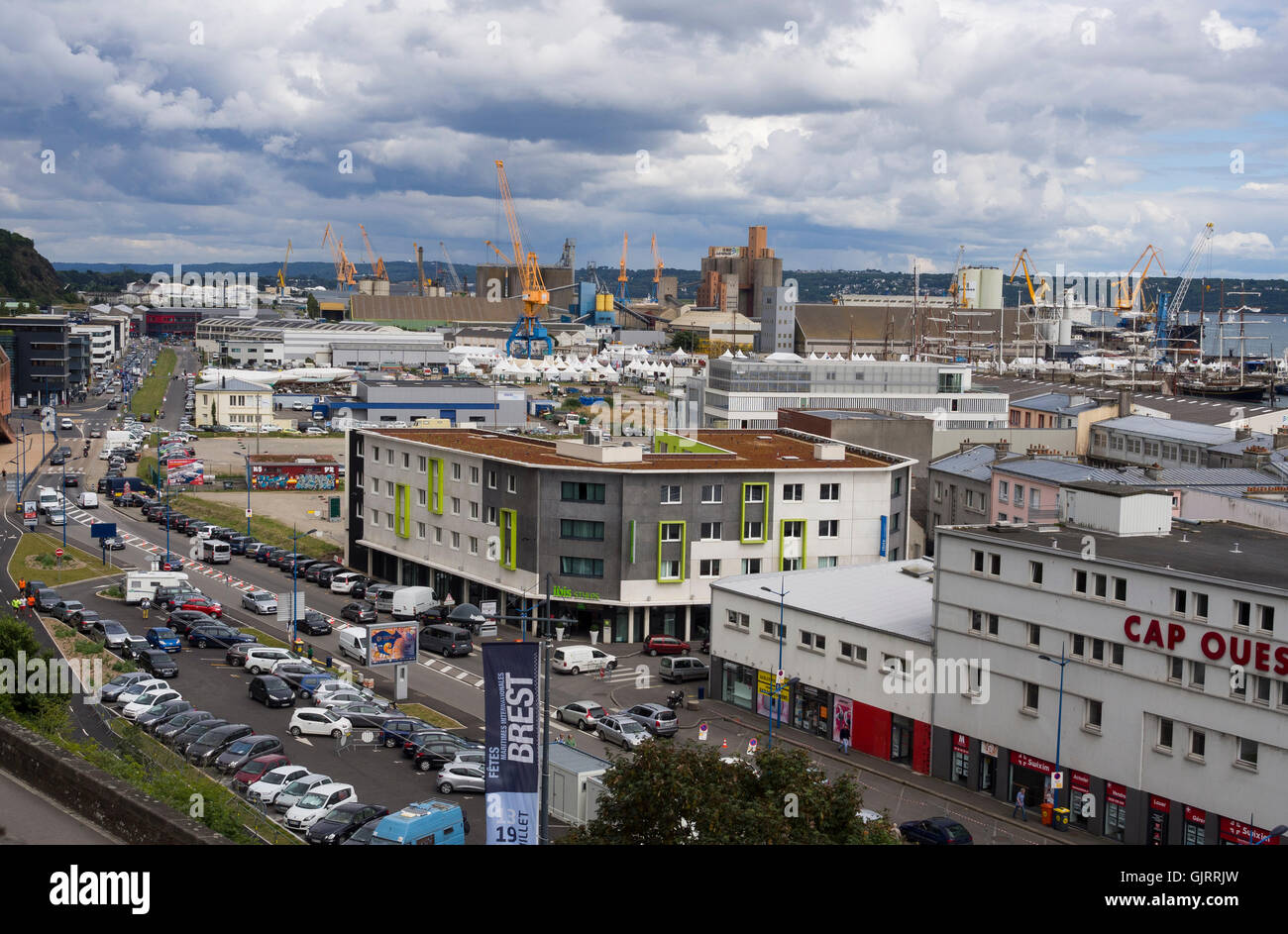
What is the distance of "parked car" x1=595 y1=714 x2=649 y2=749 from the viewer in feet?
65.3

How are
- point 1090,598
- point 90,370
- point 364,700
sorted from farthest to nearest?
point 90,370, point 364,700, point 1090,598

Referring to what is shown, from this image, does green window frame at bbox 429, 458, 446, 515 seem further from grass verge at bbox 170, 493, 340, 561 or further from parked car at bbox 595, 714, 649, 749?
parked car at bbox 595, 714, 649, 749

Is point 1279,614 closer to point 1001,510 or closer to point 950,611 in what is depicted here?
point 950,611

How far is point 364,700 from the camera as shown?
21297 millimetres

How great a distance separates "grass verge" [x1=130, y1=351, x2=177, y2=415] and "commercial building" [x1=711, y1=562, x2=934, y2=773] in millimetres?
57689

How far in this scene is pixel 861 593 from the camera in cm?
2241

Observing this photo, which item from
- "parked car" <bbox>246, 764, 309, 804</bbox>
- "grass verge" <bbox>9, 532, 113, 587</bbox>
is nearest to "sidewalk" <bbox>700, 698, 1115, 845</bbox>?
"parked car" <bbox>246, 764, 309, 804</bbox>

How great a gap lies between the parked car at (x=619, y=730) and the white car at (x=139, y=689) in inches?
277

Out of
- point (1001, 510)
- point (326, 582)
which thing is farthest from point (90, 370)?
point (1001, 510)

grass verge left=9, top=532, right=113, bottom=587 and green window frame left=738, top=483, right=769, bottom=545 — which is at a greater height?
green window frame left=738, top=483, right=769, bottom=545

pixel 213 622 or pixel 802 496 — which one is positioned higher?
pixel 802 496

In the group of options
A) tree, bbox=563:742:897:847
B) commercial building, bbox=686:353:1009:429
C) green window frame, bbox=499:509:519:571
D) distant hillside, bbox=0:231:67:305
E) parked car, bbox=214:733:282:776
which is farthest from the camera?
distant hillside, bbox=0:231:67:305

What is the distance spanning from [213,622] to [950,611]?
1479 cm
